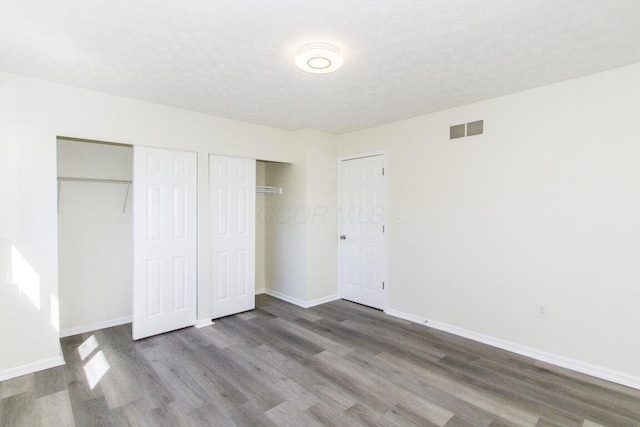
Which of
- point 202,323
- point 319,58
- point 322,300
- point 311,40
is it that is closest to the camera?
point 311,40

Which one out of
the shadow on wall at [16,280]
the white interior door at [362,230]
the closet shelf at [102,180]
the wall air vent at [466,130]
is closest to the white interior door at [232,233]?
the closet shelf at [102,180]

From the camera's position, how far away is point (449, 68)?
257cm

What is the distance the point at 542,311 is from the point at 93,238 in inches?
188

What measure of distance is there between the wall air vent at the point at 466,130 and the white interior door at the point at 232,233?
255cm

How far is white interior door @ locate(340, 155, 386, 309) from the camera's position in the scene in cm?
438

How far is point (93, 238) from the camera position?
3.63m

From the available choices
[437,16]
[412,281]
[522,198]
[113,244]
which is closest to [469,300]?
[412,281]

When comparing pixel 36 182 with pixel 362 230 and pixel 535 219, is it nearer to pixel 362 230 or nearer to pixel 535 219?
pixel 362 230

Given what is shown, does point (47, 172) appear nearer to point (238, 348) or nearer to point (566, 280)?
point (238, 348)

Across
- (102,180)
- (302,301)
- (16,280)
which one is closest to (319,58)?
(102,180)

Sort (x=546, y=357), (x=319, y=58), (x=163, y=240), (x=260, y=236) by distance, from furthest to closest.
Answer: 1. (x=260, y=236)
2. (x=163, y=240)
3. (x=546, y=357)
4. (x=319, y=58)

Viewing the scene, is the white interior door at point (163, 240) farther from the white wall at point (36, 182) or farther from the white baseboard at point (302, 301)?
the white baseboard at point (302, 301)

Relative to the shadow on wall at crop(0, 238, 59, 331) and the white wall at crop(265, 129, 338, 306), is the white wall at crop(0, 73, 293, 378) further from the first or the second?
the white wall at crop(265, 129, 338, 306)

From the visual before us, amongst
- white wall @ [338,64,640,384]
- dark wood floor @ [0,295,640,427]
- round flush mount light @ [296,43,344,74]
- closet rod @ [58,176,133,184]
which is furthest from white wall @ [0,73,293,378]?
white wall @ [338,64,640,384]
